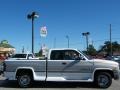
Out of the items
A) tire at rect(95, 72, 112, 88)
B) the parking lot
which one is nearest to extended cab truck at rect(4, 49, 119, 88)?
tire at rect(95, 72, 112, 88)

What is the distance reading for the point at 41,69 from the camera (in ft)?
55.5

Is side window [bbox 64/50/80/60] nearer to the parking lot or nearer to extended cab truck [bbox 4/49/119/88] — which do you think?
extended cab truck [bbox 4/49/119/88]

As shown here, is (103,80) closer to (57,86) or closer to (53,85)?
(57,86)

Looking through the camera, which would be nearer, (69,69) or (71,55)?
(69,69)

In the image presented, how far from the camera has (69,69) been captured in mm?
16875

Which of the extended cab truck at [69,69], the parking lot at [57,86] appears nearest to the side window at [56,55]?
the extended cab truck at [69,69]

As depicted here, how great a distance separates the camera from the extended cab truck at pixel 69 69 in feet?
55.0

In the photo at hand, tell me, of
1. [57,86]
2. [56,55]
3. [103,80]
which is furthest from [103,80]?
[56,55]

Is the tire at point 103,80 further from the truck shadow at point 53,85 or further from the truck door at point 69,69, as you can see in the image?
the truck shadow at point 53,85

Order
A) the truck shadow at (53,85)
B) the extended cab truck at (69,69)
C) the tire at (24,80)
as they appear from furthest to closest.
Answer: the truck shadow at (53,85) < the tire at (24,80) < the extended cab truck at (69,69)

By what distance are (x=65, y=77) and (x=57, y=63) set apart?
80 cm

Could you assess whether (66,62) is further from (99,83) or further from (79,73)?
(99,83)

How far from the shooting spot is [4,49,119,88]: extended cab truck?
16750 mm

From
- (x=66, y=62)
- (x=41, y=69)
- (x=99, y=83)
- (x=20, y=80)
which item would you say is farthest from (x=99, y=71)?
(x=20, y=80)
